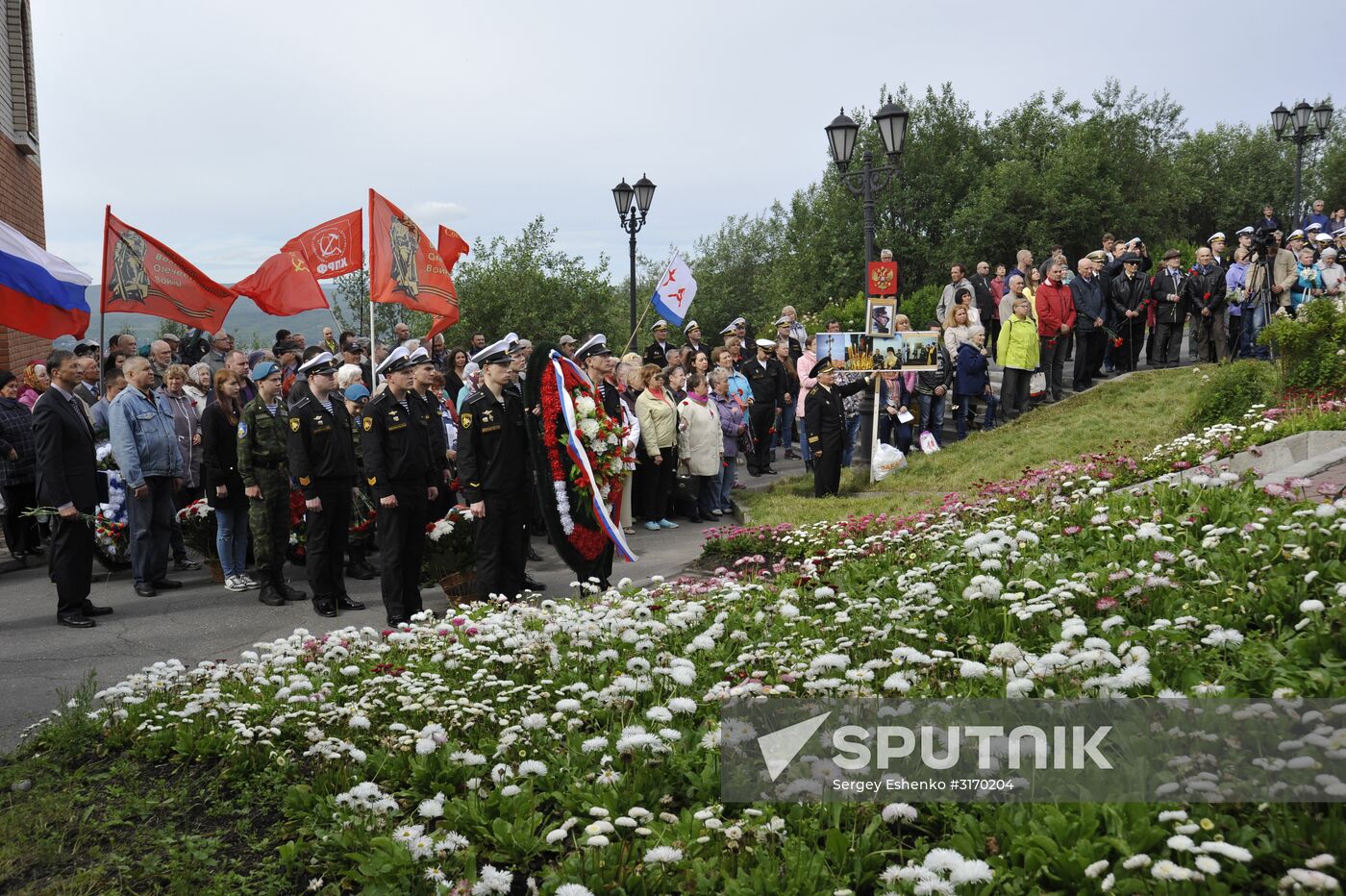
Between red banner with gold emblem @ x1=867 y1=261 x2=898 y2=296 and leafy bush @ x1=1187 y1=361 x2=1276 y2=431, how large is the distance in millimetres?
4581

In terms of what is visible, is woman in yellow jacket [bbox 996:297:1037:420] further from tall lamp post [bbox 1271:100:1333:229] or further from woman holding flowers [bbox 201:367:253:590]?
tall lamp post [bbox 1271:100:1333:229]

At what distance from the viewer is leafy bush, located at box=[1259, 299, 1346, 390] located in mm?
11922

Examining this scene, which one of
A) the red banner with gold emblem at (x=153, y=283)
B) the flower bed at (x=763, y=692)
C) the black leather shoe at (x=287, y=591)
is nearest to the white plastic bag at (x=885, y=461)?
the flower bed at (x=763, y=692)

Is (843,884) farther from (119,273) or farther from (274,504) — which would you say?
(119,273)

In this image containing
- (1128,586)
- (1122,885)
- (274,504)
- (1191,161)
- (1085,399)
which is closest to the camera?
(1122,885)

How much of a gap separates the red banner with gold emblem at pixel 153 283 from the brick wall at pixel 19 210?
15.8 ft

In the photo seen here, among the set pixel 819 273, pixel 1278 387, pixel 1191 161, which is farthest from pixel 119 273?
pixel 1191 161

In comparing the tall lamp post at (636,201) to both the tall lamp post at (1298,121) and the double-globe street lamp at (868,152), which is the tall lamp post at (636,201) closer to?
Result: the double-globe street lamp at (868,152)

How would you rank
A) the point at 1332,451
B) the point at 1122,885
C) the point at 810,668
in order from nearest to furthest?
1. the point at 1122,885
2. the point at 810,668
3. the point at 1332,451

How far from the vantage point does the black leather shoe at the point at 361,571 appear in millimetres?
11461

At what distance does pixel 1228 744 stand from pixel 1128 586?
188 centimetres

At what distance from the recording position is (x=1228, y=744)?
382 centimetres

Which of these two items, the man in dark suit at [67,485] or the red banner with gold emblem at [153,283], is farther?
the red banner with gold emblem at [153,283]

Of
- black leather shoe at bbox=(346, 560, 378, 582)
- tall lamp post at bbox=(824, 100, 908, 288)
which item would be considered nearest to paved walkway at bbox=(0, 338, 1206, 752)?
black leather shoe at bbox=(346, 560, 378, 582)
